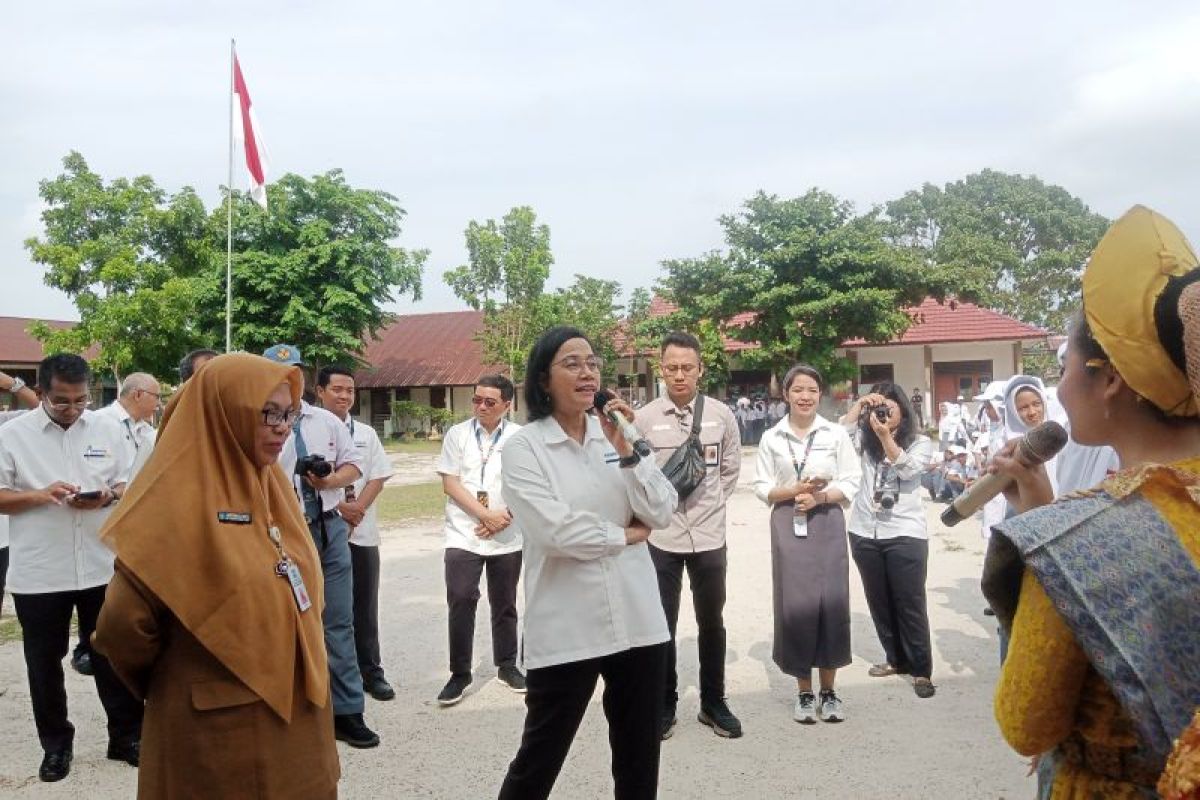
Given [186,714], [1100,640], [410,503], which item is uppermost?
[1100,640]

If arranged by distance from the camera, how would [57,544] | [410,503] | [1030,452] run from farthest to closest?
[410,503]
[57,544]
[1030,452]

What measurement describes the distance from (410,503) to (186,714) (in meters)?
12.3

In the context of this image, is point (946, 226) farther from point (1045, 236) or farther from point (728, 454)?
point (728, 454)

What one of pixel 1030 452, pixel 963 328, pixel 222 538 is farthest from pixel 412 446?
pixel 1030 452

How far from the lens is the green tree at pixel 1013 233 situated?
38.9m

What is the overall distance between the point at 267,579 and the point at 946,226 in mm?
54299

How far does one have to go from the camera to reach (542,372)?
329 cm

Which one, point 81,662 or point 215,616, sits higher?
point 215,616

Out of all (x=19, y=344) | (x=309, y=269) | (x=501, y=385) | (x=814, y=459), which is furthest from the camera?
(x=19, y=344)

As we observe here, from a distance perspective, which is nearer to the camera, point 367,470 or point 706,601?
point 706,601

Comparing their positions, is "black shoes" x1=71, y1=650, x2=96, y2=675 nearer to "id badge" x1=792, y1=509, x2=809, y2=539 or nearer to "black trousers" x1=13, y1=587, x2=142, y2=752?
"black trousers" x1=13, y1=587, x2=142, y2=752

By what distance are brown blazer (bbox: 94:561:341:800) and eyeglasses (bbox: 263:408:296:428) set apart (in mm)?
543

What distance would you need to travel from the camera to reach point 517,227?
104 ft

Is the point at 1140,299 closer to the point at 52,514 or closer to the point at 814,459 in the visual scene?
the point at 814,459
